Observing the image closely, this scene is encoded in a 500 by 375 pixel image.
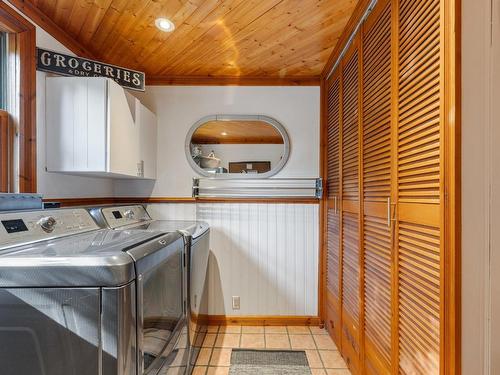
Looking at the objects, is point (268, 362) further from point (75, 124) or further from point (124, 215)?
point (75, 124)

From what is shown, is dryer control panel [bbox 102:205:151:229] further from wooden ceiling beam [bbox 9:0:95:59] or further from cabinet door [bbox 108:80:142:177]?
wooden ceiling beam [bbox 9:0:95:59]

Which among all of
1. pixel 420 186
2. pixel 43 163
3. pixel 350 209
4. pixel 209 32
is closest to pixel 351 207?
pixel 350 209

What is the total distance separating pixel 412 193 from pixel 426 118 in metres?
0.29

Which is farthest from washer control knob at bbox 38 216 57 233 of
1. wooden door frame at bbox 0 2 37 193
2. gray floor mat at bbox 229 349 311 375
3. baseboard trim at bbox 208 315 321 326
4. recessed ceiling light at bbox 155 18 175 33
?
baseboard trim at bbox 208 315 321 326

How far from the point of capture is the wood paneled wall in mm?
910

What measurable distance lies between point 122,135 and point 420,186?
1.80 m

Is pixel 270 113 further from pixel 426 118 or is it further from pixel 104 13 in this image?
pixel 426 118

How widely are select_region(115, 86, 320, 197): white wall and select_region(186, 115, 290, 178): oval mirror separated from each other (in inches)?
2.6

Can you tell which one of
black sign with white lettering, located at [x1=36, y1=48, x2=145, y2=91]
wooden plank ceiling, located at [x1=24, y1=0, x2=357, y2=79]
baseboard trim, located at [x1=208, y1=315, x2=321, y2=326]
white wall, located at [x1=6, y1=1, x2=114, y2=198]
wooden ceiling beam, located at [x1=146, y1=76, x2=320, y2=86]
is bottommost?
baseboard trim, located at [x1=208, y1=315, x2=321, y2=326]

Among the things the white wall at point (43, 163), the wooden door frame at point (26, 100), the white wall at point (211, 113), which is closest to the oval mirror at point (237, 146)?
the white wall at point (211, 113)

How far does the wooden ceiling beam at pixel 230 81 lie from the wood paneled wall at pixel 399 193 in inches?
23.4

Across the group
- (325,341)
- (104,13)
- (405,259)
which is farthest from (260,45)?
(325,341)

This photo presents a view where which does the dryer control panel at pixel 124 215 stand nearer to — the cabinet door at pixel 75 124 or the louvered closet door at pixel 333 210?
the cabinet door at pixel 75 124
